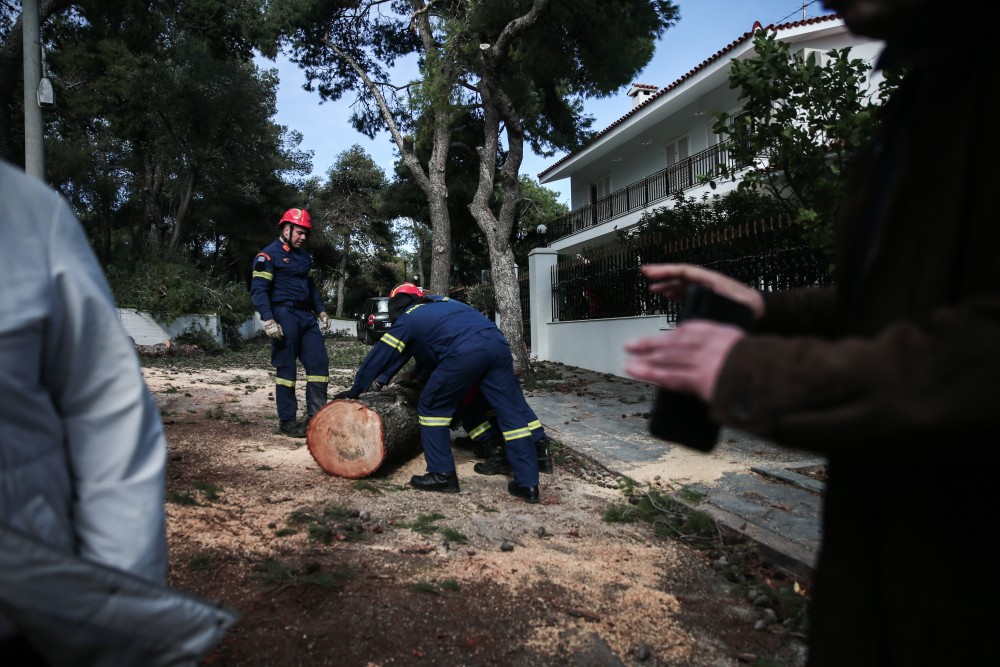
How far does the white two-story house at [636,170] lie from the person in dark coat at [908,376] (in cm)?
959

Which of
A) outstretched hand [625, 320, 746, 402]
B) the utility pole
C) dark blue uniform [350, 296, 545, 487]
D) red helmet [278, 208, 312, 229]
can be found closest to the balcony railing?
red helmet [278, 208, 312, 229]

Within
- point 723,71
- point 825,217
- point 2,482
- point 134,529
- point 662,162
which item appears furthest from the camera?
point 662,162

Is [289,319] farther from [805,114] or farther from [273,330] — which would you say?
[805,114]

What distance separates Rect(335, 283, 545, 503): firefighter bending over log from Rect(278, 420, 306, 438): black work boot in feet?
6.10

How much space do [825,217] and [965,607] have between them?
161 inches

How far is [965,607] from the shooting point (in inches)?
34.7

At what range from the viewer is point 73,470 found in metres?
1.15

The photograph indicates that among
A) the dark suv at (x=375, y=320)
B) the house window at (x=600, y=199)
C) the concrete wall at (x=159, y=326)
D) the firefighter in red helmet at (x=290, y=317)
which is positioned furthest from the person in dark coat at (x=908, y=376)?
the house window at (x=600, y=199)

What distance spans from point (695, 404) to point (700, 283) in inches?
11.7

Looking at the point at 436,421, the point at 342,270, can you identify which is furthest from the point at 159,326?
the point at 342,270

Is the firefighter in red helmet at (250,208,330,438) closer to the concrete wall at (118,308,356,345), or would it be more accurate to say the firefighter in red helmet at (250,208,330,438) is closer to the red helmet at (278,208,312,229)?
the red helmet at (278,208,312,229)

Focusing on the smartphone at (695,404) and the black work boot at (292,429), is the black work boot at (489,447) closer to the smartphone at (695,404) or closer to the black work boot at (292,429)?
the black work boot at (292,429)

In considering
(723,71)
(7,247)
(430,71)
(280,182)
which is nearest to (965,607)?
(7,247)

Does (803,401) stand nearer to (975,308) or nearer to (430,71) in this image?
(975,308)
